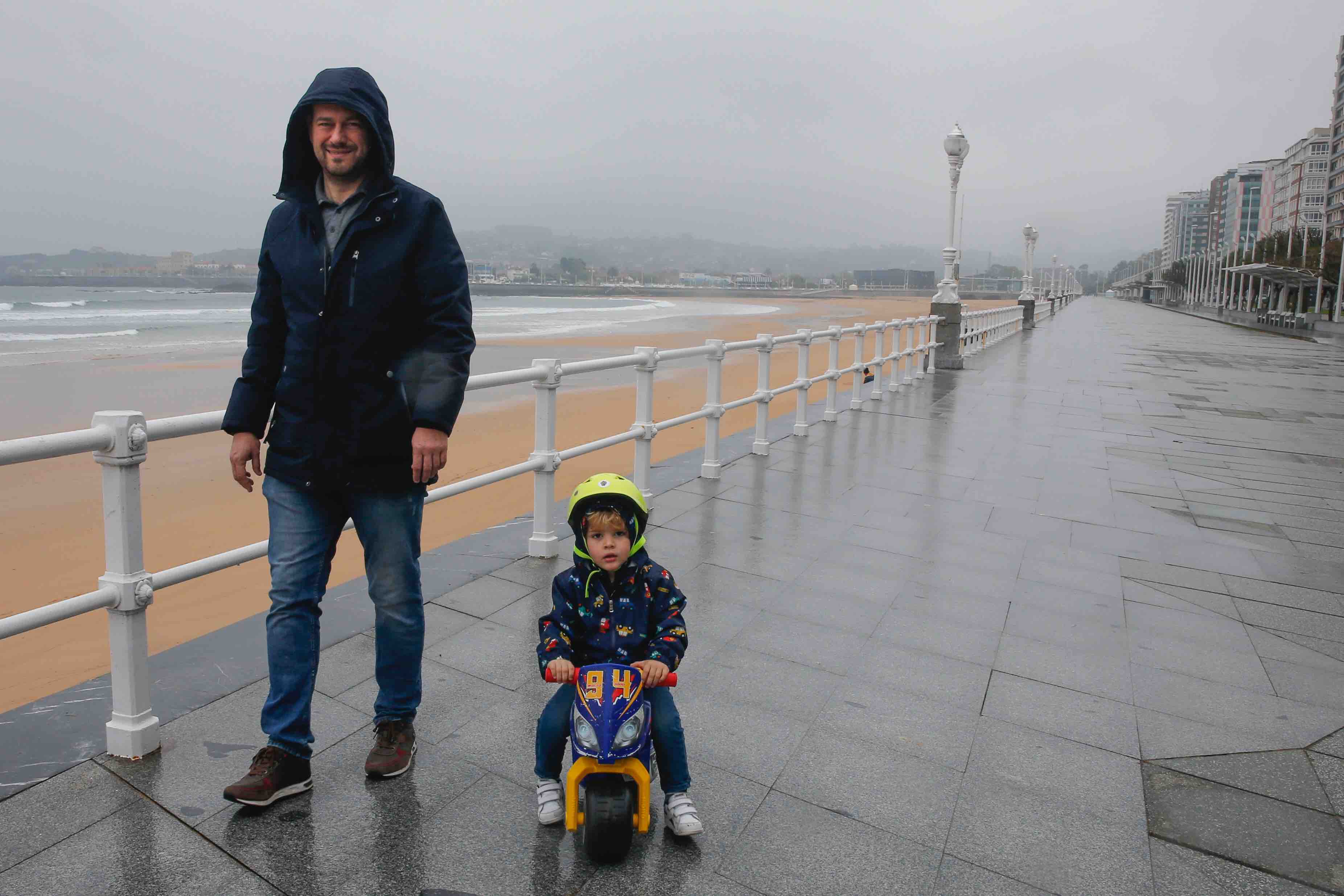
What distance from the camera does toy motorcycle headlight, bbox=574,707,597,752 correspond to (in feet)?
8.00

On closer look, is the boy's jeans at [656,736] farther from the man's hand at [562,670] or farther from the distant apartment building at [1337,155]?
the distant apartment building at [1337,155]

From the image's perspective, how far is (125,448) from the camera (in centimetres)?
274

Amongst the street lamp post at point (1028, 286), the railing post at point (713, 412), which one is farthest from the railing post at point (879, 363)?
the street lamp post at point (1028, 286)

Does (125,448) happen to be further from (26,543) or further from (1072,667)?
(26,543)

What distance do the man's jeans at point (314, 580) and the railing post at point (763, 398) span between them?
5.60 meters

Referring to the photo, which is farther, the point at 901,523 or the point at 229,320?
the point at 229,320

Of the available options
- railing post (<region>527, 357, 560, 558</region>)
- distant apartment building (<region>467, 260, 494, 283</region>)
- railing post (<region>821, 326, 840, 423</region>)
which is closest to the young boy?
railing post (<region>527, 357, 560, 558</region>)

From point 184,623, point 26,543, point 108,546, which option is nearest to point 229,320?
point 26,543

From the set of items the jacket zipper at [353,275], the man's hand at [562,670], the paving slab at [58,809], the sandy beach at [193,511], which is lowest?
the sandy beach at [193,511]

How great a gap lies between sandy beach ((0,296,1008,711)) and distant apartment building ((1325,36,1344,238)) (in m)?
129

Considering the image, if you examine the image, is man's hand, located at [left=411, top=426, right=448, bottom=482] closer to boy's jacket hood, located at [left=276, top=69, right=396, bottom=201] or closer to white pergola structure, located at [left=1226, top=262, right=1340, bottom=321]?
boy's jacket hood, located at [left=276, top=69, right=396, bottom=201]

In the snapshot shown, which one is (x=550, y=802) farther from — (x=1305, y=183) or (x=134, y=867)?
(x=1305, y=183)

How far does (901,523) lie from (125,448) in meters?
4.70

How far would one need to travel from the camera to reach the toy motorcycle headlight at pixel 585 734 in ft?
8.00
